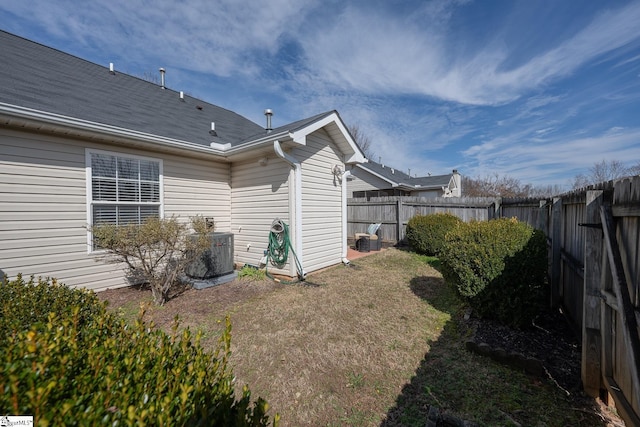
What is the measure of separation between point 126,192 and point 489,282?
6.84 m

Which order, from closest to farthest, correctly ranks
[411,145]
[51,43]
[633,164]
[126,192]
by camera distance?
[126,192] < [51,43] < [633,164] < [411,145]

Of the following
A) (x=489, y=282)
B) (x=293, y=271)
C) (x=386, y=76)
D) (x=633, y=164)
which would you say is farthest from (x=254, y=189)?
(x=633, y=164)

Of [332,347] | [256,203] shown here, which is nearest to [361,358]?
[332,347]

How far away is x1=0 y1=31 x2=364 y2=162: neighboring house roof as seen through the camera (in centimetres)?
442

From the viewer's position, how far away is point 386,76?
9.87 meters

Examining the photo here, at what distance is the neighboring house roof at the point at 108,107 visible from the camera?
442 cm

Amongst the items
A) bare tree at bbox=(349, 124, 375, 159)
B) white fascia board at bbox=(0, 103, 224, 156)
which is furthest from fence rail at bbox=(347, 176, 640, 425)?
bare tree at bbox=(349, 124, 375, 159)

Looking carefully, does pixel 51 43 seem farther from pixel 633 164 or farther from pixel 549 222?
pixel 633 164

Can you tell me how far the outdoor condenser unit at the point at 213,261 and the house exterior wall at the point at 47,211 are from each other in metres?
1.53

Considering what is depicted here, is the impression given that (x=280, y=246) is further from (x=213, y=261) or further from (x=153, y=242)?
(x=153, y=242)

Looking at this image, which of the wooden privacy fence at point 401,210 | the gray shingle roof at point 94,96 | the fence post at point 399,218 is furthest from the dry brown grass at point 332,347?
Result: the wooden privacy fence at point 401,210

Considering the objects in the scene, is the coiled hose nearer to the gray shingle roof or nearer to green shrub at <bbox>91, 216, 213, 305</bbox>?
green shrub at <bbox>91, 216, 213, 305</bbox>

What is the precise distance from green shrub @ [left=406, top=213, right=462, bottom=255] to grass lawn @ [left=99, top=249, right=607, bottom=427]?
3.47 m

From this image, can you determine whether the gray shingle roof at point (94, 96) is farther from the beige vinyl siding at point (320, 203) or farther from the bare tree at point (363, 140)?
the bare tree at point (363, 140)
